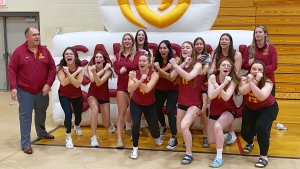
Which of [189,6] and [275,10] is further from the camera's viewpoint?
[275,10]

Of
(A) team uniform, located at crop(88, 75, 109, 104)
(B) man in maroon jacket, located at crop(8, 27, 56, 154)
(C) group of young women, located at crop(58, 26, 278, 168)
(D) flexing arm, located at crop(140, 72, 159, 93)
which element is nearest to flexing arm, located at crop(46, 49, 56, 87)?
(B) man in maroon jacket, located at crop(8, 27, 56, 154)

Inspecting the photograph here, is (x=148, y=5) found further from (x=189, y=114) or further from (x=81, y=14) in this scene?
(x=81, y=14)

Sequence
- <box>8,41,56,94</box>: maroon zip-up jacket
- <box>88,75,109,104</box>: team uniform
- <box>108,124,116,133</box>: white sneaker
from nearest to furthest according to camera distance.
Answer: <box>8,41,56,94</box>: maroon zip-up jacket < <box>88,75,109,104</box>: team uniform < <box>108,124,116,133</box>: white sneaker

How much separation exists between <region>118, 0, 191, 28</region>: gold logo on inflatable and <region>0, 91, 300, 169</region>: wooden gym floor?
1.82 metres

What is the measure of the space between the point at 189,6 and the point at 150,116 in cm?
211

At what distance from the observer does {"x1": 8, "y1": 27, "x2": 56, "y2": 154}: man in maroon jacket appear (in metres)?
4.72

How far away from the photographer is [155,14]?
5.72 meters

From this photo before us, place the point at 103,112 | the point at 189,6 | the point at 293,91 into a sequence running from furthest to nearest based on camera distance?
1. the point at 293,91
2. the point at 189,6
3. the point at 103,112

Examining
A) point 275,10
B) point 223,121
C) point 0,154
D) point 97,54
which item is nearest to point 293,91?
point 275,10

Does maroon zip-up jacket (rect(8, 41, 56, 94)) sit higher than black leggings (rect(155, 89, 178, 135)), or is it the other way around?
maroon zip-up jacket (rect(8, 41, 56, 94))

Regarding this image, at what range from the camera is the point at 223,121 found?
4.29 meters

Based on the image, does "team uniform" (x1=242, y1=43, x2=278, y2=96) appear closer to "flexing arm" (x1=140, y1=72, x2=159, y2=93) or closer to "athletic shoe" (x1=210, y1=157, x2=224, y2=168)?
"athletic shoe" (x1=210, y1=157, x2=224, y2=168)

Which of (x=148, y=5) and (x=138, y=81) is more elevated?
(x=148, y=5)

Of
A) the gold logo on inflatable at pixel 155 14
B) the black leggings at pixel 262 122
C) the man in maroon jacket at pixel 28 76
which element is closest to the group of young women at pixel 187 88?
the black leggings at pixel 262 122
